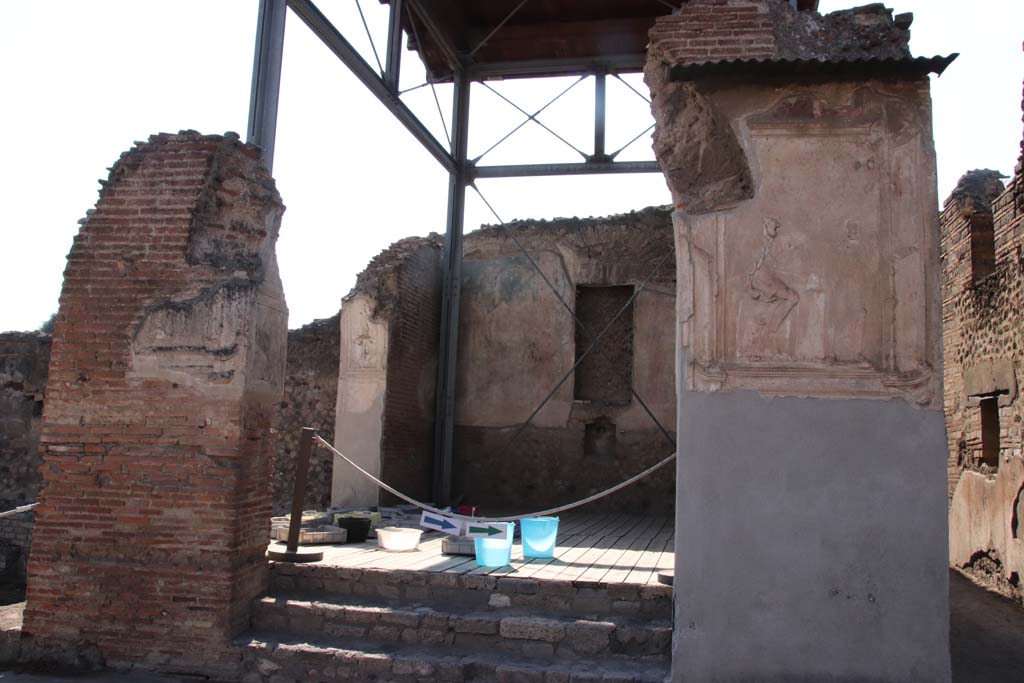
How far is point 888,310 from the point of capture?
4453mm

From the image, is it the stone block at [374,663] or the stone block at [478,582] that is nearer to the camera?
the stone block at [374,663]

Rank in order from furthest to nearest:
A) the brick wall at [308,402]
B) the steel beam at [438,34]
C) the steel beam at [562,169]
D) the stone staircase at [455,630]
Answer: the brick wall at [308,402] → the steel beam at [562,169] → the steel beam at [438,34] → the stone staircase at [455,630]

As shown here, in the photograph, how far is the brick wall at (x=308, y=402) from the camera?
11.7 m

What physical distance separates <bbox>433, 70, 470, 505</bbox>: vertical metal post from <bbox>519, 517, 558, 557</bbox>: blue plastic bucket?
4669mm

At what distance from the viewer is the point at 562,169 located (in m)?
10.7

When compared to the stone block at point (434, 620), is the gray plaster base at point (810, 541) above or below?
above

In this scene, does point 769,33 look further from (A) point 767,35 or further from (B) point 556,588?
(B) point 556,588

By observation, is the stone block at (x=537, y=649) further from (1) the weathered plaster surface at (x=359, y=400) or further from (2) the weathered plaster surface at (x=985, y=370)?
(2) the weathered plaster surface at (x=985, y=370)

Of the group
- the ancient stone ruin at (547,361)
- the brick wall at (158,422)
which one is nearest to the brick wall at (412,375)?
the ancient stone ruin at (547,361)

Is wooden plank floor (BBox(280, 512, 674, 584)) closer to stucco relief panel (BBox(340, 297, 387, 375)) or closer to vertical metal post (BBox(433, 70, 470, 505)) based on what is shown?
stucco relief panel (BBox(340, 297, 387, 375))

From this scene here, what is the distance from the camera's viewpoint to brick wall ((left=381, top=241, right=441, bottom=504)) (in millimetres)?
9805

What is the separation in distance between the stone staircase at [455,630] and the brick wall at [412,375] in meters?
4.11

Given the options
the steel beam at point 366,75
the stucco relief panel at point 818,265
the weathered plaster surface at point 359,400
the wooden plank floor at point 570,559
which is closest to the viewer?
the stucco relief panel at point 818,265

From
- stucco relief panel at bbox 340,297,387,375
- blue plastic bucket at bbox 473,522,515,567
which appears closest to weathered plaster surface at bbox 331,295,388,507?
stucco relief panel at bbox 340,297,387,375
